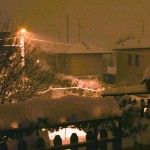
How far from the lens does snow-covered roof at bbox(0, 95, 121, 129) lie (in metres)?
3.33

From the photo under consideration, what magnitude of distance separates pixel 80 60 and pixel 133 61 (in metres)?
6.94

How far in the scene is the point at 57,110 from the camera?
143 inches

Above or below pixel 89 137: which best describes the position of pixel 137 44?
above

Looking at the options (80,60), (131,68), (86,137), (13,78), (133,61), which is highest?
(80,60)

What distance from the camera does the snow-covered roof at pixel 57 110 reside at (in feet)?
10.9

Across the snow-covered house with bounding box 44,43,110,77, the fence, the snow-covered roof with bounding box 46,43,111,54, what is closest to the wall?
the snow-covered house with bounding box 44,43,110,77

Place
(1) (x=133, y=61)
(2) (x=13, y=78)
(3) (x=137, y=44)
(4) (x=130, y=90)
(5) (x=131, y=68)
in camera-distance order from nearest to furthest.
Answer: (4) (x=130, y=90) < (2) (x=13, y=78) < (3) (x=137, y=44) < (1) (x=133, y=61) < (5) (x=131, y=68)

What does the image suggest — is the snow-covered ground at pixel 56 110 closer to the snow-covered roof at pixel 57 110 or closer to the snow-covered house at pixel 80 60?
the snow-covered roof at pixel 57 110

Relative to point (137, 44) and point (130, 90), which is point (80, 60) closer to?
point (137, 44)

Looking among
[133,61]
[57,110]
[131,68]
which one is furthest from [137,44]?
[57,110]

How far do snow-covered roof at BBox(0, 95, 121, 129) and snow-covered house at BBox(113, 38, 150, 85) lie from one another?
27.4 m

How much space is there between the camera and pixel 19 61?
1562cm

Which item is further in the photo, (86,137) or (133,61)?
(133,61)

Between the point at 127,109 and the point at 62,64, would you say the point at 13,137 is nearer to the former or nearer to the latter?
the point at 127,109
